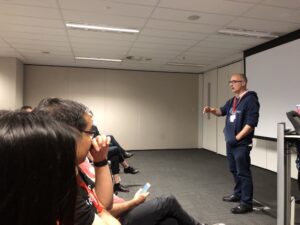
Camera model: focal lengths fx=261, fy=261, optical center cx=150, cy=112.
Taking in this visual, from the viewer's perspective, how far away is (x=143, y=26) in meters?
3.70

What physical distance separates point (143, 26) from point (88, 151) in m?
2.87

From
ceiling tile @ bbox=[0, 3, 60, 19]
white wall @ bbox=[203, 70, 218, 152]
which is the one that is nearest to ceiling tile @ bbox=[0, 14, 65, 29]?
ceiling tile @ bbox=[0, 3, 60, 19]

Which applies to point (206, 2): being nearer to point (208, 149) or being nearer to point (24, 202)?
point (24, 202)

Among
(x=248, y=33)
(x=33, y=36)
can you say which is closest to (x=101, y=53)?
(x=33, y=36)

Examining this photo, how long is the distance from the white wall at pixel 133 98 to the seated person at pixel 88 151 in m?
5.99

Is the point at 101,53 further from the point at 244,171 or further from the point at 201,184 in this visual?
the point at 244,171

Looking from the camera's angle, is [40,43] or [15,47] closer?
[40,43]

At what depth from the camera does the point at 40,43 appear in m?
4.69

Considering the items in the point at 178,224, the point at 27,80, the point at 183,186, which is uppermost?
the point at 27,80

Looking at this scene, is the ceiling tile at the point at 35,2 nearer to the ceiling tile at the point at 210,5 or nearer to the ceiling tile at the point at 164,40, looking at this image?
the ceiling tile at the point at 210,5

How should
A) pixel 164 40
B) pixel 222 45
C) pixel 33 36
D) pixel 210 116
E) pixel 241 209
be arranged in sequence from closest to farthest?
pixel 241 209, pixel 33 36, pixel 164 40, pixel 222 45, pixel 210 116

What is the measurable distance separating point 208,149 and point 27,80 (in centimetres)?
525

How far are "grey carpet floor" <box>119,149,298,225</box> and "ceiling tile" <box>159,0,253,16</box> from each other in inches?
91.2

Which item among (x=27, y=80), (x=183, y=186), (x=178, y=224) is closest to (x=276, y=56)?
(x=183, y=186)
